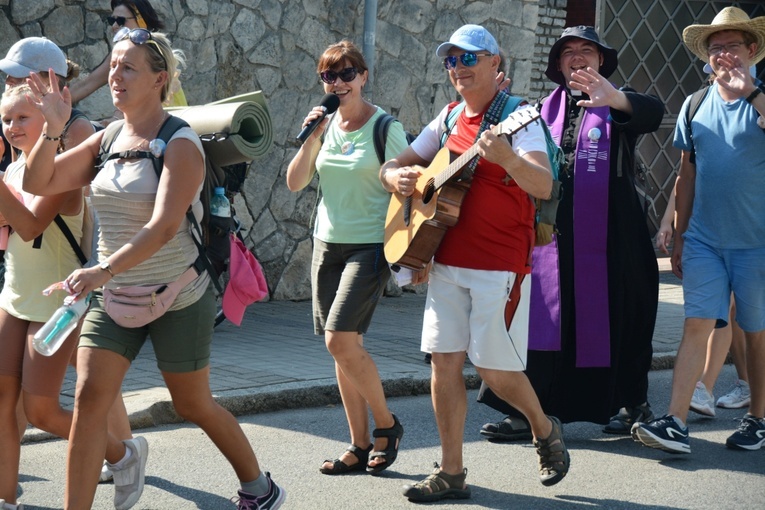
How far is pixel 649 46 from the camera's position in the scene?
14523mm

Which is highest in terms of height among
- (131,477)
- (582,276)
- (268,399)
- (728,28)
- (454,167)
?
(728,28)

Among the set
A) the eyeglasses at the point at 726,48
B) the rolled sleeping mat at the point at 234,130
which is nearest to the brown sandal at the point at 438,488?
the rolled sleeping mat at the point at 234,130

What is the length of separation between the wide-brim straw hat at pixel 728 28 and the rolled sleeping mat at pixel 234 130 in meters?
2.64

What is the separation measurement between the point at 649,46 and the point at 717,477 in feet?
31.8

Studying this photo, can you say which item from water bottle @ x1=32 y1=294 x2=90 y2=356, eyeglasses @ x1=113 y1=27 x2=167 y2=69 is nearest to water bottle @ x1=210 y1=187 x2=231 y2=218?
eyeglasses @ x1=113 y1=27 x2=167 y2=69

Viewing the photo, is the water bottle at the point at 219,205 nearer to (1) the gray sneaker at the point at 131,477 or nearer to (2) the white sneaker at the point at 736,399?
(1) the gray sneaker at the point at 131,477

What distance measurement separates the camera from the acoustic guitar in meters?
5.05

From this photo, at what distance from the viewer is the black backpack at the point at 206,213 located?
4.34 m

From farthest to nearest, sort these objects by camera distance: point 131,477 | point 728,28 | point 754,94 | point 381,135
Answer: point 728,28 → point 754,94 → point 381,135 → point 131,477

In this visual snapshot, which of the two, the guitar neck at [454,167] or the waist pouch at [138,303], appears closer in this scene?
the waist pouch at [138,303]

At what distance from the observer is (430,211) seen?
510cm

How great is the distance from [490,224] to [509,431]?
1.66 metres

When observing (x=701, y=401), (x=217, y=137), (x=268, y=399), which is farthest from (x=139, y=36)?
(x=701, y=401)

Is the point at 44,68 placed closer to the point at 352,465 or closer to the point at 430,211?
the point at 430,211
